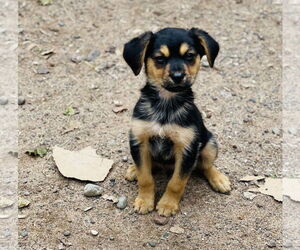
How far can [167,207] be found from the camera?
534 centimetres

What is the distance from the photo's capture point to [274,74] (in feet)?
24.5

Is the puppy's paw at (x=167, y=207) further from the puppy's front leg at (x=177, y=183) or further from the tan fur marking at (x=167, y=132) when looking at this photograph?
the tan fur marking at (x=167, y=132)

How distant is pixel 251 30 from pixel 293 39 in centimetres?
56

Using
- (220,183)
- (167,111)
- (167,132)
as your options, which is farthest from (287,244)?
(167,111)

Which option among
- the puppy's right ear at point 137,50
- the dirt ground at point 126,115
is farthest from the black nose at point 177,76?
the dirt ground at point 126,115

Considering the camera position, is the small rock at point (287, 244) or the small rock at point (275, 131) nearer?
the small rock at point (287, 244)

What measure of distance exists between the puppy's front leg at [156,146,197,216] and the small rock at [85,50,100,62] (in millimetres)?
2692

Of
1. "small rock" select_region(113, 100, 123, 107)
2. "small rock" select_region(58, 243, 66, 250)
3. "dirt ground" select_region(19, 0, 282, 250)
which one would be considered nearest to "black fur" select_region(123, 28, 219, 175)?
"dirt ground" select_region(19, 0, 282, 250)

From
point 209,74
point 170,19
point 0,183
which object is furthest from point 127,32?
point 0,183

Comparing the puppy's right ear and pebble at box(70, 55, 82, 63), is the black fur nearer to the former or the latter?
the puppy's right ear

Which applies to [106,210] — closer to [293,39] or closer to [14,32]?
[14,32]

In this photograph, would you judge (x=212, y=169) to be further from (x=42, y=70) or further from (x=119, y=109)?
(x=42, y=70)

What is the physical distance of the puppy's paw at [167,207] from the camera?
5.32 metres

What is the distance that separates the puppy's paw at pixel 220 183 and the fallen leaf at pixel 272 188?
0.22 m
